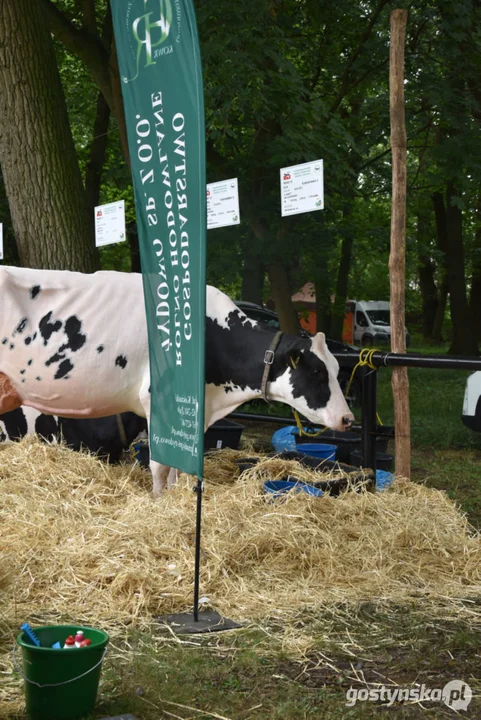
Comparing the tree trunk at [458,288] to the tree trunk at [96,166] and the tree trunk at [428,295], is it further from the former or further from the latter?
the tree trunk at [428,295]

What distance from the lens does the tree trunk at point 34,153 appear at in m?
8.33

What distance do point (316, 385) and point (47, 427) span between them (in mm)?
2471

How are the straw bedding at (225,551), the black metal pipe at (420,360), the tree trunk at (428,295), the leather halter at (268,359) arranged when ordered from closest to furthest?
1. the straw bedding at (225,551)
2. the black metal pipe at (420,360)
3. the leather halter at (268,359)
4. the tree trunk at (428,295)

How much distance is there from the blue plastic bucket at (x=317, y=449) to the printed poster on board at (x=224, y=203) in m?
1.99

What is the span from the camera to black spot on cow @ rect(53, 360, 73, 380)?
19.4 ft

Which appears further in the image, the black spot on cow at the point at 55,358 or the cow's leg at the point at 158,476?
the black spot on cow at the point at 55,358

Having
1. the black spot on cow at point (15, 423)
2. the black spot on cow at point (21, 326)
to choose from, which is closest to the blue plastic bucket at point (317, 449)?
the black spot on cow at point (15, 423)

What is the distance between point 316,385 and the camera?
5.68 m

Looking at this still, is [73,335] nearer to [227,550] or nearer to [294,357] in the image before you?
[294,357]

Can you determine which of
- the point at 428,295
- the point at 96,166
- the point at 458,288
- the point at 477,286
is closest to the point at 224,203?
the point at 96,166

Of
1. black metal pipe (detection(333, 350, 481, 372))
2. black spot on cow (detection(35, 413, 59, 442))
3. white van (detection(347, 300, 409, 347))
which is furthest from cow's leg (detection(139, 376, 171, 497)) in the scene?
white van (detection(347, 300, 409, 347))

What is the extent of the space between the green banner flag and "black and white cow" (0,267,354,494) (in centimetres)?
136

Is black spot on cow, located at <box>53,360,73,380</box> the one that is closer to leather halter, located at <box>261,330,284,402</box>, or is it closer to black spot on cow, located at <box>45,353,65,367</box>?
black spot on cow, located at <box>45,353,65,367</box>

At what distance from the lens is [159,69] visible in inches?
166
